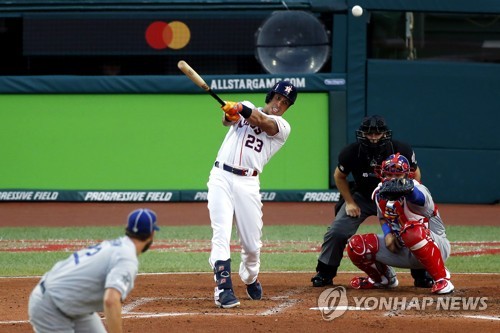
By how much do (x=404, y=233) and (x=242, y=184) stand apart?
145 centimetres

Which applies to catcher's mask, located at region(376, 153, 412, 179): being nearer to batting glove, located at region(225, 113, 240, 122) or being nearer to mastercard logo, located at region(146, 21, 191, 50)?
batting glove, located at region(225, 113, 240, 122)

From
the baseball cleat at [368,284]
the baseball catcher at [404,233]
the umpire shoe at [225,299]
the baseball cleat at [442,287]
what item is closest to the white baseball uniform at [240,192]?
the umpire shoe at [225,299]

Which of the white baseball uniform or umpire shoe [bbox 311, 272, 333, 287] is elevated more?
the white baseball uniform

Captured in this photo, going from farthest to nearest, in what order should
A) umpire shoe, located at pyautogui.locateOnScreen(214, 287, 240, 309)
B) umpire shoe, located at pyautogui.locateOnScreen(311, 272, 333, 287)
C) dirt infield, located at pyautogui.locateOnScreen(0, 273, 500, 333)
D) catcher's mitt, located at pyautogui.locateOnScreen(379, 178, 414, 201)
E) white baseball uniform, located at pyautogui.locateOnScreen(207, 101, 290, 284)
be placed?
1. umpire shoe, located at pyautogui.locateOnScreen(311, 272, 333, 287)
2. catcher's mitt, located at pyautogui.locateOnScreen(379, 178, 414, 201)
3. white baseball uniform, located at pyautogui.locateOnScreen(207, 101, 290, 284)
4. umpire shoe, located at pyautogui.locateOnScreen(214, 287, 240, 309)
5. dirt infield, located at pyautogui.locateOnScreen(0, 273, 500, 333)

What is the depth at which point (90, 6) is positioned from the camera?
17.3 meters

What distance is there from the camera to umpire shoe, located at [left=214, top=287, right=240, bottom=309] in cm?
816

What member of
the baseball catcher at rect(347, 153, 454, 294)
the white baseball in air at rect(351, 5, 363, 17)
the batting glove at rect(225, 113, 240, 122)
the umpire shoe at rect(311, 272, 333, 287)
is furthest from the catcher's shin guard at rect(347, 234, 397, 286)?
the white baseball in air at rect(351, 5, 363, 17)

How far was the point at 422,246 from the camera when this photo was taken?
8672 millimetres

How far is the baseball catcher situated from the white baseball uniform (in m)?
1.00

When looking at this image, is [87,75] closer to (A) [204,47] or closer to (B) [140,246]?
(A) [204,47]

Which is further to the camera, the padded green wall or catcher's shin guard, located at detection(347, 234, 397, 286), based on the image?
the padded green wall

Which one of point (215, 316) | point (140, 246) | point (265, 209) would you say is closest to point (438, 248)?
point (215, 316)

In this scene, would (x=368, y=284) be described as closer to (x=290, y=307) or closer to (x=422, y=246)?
(x=422, y=246)

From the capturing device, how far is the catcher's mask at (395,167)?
8609mm
